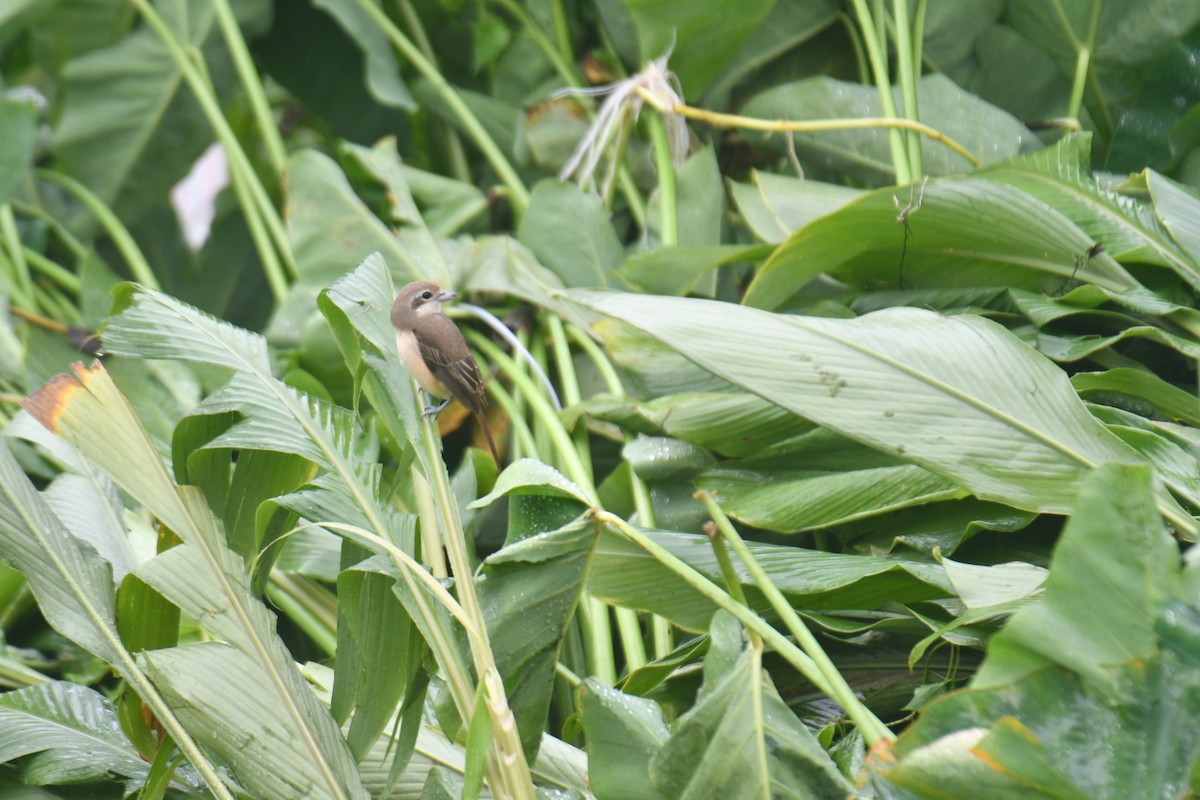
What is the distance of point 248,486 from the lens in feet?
2.39

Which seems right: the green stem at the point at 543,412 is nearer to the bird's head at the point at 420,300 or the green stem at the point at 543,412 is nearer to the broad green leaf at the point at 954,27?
the bird's head at the point at 420,300

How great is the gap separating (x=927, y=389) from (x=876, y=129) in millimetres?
536

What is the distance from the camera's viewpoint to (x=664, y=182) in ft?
3.82

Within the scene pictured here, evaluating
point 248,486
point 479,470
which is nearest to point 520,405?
point 479,470

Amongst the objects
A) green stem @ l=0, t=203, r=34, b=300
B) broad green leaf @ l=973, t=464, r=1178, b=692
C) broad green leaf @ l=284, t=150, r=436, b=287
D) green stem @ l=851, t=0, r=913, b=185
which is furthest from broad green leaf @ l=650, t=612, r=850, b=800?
green stem @ l=0, t=203, r=34, b=300

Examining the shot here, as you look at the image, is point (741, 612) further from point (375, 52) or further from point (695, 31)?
point (375, 52)

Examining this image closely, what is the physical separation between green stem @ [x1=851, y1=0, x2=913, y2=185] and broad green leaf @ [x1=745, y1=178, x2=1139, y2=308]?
88 millimetres

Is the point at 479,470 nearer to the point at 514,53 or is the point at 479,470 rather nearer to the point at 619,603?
the point at 619,603

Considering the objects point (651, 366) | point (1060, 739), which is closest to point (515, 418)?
point (651, 366)

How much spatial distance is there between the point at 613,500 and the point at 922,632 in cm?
31

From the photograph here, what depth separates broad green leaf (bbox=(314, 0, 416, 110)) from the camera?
130 cm

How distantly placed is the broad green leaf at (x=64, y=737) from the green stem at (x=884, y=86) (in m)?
0.79

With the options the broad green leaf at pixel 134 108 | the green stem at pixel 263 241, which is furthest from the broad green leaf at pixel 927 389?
the broad green leaf at pixel 134 108

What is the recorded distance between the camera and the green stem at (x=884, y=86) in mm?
1035
